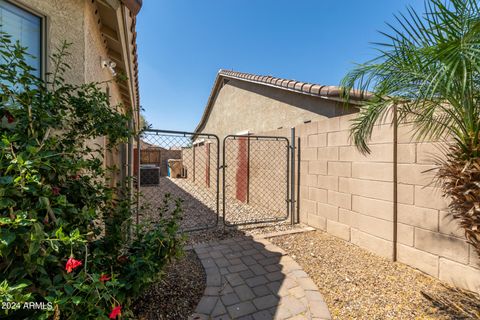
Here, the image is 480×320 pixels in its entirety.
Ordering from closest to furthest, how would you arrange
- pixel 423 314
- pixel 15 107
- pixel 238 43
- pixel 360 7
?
pixel 15 107 → pixel 423 314 → pixel 360 7 → pixel 238 43

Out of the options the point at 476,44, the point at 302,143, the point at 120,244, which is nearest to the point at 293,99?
the point at 302,143

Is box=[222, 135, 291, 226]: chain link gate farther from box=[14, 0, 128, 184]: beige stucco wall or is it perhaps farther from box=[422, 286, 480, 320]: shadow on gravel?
box=[422, 286, 480, 320]: shadow on gravel

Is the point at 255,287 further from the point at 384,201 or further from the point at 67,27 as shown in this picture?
the point at 67,27

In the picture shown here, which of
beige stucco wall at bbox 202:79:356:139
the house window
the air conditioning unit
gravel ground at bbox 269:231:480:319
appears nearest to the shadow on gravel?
gravel ground at bbox 269:231:480:319

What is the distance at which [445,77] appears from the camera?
1690mm

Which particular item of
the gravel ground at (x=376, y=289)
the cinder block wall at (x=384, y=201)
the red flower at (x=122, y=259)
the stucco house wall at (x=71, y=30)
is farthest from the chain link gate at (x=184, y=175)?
the cinder block wall at (x=384, y=201)

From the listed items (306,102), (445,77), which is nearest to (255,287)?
(445,77)

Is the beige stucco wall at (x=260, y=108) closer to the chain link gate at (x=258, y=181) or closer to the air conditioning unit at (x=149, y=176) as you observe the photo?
the chain link gate at (x=258, y=181)

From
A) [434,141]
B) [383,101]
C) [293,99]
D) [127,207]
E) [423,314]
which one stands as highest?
[293,99]

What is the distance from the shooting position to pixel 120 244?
6.10 feet

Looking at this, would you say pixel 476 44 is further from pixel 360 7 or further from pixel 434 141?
pixel 360 7

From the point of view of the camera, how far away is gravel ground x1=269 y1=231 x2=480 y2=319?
86.0 inches

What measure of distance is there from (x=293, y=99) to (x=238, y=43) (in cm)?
418

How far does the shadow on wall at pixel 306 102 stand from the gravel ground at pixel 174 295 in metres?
3.98
